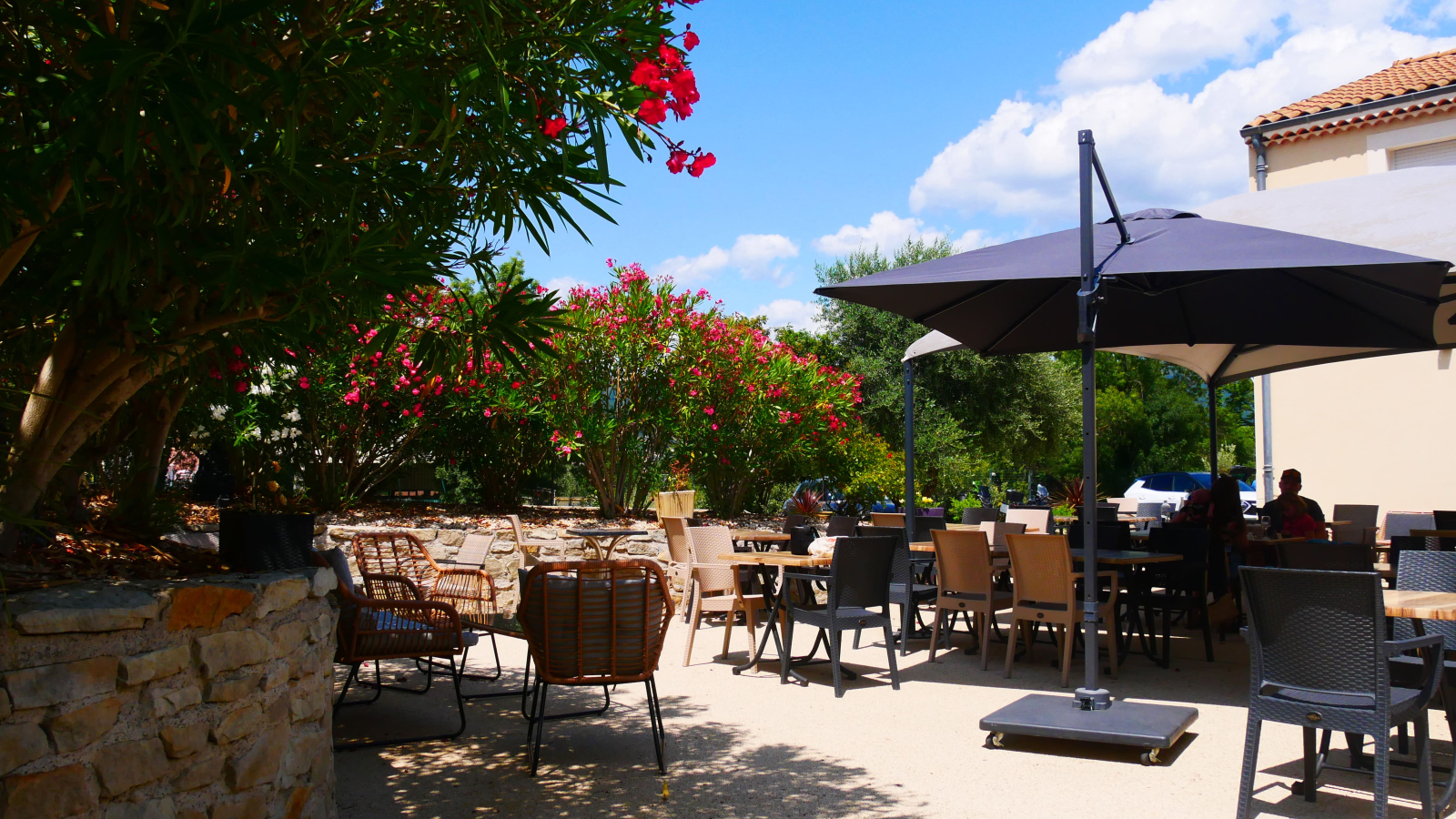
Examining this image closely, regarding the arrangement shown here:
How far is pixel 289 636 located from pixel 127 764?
58cm

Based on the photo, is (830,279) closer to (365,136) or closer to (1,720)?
(365,136)

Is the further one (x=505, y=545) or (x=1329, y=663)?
(x=505, y=545)

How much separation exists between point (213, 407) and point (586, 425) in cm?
328

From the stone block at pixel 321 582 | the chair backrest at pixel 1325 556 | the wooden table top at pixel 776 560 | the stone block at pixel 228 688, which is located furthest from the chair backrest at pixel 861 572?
the stone block at pixel 228 688

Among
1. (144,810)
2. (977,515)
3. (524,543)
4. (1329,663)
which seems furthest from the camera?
(977,515)

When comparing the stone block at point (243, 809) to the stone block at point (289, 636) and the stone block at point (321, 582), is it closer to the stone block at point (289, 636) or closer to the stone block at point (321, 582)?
the stone block at point (289, 636)

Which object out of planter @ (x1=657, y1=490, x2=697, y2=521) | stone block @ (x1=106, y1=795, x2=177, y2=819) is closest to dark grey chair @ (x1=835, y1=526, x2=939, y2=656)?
planter @ (x1=657, y1=490, x2=697, y2=521)

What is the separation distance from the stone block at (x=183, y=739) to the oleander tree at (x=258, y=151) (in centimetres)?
77

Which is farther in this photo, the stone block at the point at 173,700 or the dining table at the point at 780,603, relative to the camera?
the dining table at the point at 780,603

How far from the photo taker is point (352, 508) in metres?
9.37

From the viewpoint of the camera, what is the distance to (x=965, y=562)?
6.02 meters

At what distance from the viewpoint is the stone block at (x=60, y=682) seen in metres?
2.11

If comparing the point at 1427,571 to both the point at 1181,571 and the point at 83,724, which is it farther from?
the point at 83,724

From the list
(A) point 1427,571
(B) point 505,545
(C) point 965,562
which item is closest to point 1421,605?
(A) point 1427,571
